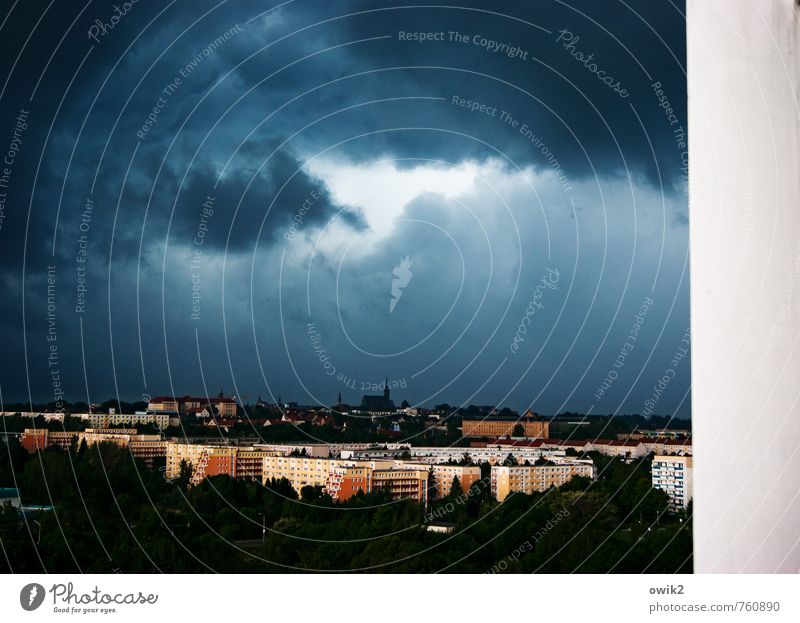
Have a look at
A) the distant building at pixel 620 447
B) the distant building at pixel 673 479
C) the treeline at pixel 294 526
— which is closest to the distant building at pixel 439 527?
the treeline at pixel 294 526

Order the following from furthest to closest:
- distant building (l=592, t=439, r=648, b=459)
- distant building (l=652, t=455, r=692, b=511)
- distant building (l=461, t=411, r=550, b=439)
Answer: distant building (l=592, t=439, r=648, b=459) → distant building (l=652, t=455, r=692, b=511) → distant building (l=461, t=411, r=550, b=439)

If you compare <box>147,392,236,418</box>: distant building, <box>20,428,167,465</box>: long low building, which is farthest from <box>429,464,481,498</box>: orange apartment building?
<box>20,428,167,465</box>: long low building

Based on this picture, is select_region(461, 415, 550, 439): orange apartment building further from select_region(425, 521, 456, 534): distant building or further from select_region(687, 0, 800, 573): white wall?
select_region(687, 0, 800, 573): white wall

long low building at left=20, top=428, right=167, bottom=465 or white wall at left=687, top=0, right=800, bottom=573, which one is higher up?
white wall at left=687, top=0, right=800, bottom=573

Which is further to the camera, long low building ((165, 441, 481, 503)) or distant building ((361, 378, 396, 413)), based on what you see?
distant building ((361, 378, 396, 413))

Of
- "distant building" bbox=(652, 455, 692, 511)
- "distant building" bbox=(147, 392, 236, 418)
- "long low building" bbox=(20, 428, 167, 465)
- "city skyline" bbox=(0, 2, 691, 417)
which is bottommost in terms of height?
"distant building" bbox=(652, 455, 692, 511)
